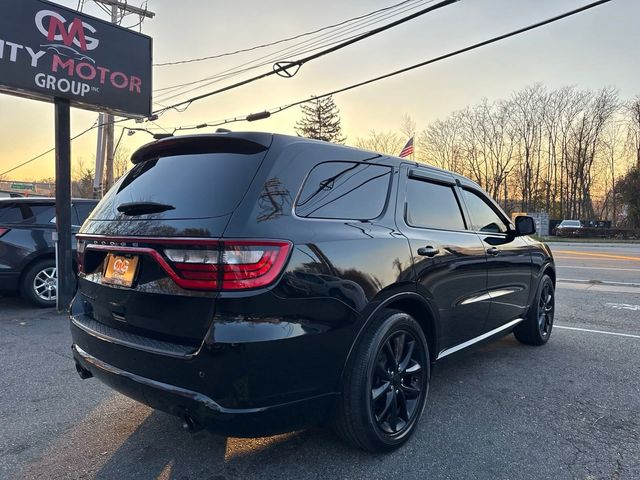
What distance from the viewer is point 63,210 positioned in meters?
6.37

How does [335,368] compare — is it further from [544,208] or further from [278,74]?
[544,208]

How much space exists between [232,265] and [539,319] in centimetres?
404

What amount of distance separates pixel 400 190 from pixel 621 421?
2231 mm

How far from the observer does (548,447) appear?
2.77 meters

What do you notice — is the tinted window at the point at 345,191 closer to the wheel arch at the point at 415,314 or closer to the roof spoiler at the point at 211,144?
the roof spoiler at the point at 211,144

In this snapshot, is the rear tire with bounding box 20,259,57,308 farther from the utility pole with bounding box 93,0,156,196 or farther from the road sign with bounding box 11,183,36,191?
the road sign with bounding box 11,183,36,191

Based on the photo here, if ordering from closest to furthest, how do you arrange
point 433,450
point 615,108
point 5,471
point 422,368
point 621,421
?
point 5,471
point 433,450
point 422,368
point 621,421
point 615,108

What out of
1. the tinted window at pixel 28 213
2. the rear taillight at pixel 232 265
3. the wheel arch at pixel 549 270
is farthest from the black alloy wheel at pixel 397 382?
the tinted window at pixel 28 213

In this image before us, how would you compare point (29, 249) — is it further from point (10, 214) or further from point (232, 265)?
point (232, 265)

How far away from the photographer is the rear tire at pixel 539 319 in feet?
15.7

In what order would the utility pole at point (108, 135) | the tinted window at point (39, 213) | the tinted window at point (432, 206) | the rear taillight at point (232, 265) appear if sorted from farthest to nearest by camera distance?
the utility pole at point (108, 135)
the tinted window at point (39, 213)
the tinted window at point (432, 206)
the rear taillight at point (232, 265)

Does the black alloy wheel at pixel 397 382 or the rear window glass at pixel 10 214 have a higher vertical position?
the rear window glass at pixel 10 214

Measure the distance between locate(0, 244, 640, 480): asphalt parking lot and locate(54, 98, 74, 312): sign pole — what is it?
197 centimetres

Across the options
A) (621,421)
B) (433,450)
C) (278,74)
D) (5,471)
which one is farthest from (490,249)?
(278,74)
